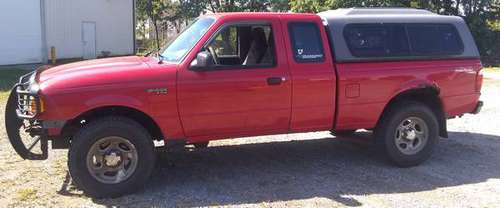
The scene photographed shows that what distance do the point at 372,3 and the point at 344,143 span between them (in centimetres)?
2004

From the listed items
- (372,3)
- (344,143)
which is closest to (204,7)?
(372,3)

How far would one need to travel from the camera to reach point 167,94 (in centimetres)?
595

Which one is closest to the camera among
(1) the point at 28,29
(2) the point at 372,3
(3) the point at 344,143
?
(3) the point at 344,143

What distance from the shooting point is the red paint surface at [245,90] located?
5730mm

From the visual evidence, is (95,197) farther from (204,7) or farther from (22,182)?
(204,7)

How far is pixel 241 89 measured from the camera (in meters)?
6.23

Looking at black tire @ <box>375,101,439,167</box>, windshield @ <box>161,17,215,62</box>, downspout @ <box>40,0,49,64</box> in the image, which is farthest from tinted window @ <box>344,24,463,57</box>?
downspout @ <box>40,0,49,64</box>

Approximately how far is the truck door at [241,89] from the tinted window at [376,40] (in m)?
0.99

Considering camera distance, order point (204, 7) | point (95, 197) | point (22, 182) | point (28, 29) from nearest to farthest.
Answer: point (95, 197)
point (22, 182)
point (28, 29)
point (204, 7)

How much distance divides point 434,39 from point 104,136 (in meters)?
4.25

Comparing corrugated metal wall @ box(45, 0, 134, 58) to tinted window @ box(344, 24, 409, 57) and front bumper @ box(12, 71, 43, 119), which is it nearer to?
front bumper @ box(12, 71, 43, 119)

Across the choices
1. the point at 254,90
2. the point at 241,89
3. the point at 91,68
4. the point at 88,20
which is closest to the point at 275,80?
the point at 254,90

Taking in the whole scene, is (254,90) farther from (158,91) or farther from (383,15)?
(383,15)

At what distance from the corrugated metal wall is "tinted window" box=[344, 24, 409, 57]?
21.2 m
